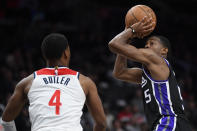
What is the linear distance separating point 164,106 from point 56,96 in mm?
1267

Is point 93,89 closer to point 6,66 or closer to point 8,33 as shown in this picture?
point 6,66

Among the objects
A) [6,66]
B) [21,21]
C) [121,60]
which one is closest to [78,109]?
[121,60]

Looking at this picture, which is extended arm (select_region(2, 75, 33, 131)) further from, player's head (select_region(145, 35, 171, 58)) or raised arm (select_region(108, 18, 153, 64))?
player's head (select_region(145, 35, 171, 58))

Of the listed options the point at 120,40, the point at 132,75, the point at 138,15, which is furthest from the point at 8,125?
the point at 138,15

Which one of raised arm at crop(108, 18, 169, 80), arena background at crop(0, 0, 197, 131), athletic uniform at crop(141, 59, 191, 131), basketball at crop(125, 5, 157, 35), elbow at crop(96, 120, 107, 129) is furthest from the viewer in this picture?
arena background at crop(0, 0, 197, 131)

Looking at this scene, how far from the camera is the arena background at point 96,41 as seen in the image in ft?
32.6

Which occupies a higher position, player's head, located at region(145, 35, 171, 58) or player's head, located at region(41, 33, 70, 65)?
player's head, located at region(41, 33, 70, 65)

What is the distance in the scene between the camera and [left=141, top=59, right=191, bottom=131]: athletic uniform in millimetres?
3828

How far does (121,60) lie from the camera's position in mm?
4543

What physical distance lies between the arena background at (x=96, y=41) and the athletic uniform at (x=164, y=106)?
4.38 meters

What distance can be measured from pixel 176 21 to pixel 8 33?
6.98m

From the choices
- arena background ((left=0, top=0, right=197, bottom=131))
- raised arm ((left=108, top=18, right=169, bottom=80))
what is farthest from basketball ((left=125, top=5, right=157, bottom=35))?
arena background ((left=0, top=0, right=197, bottom=131))

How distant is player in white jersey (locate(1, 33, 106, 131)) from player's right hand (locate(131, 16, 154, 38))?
3.30 ft

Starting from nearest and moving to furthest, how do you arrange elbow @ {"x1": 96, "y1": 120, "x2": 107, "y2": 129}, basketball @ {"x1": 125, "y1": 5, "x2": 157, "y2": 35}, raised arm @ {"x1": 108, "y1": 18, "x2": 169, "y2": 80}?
elbow @ {"x1": 96, "y1": 120, "x2": 107, "y2": 129}, raised arm @ {"x1": 108, "y1": 18, "x2": 169, "y2": 80}, basketball @ {"x1": 125, "y1": 5, "x2": 157, "y2": 35}
